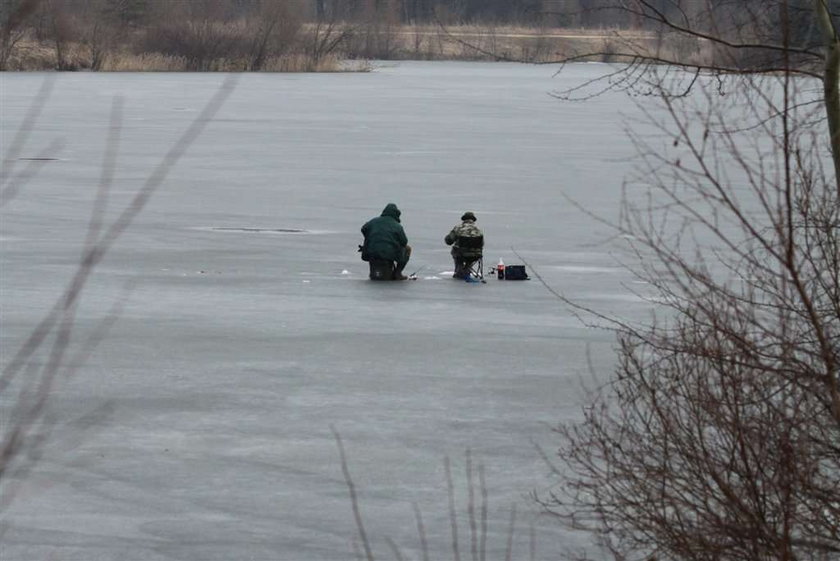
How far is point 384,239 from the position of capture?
14844mm

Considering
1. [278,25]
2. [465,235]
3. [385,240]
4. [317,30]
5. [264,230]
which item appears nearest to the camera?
[465,235]

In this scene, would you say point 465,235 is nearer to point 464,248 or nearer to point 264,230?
point 464,248

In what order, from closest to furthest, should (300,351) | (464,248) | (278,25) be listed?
(300,351) → (464,248) → (278,25)

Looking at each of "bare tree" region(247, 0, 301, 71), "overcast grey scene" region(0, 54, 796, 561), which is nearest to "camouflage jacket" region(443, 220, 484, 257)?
"overcast grey scene" region(0, 54, 796, 561)

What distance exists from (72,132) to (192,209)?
42.7 feet

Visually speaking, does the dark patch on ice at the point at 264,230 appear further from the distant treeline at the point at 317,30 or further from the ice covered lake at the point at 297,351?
the distant treeline at the point at 317,30

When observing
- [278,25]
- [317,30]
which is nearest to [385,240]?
[278,25]

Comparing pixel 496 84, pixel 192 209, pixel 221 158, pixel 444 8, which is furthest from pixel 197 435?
pixel 444 8

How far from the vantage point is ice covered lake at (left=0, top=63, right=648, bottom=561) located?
7.26m

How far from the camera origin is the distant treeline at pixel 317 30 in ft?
17.8

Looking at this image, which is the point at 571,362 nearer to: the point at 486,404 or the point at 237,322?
the point at 486,404

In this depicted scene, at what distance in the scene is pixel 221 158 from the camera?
28.8m

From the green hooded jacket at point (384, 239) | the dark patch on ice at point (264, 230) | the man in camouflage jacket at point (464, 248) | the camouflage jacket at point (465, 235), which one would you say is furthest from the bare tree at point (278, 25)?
the camouflage jacket at point (465, 235)

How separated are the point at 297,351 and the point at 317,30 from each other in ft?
192
